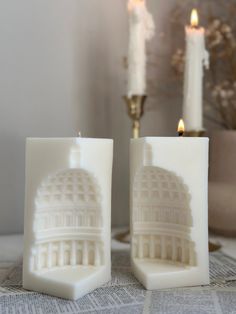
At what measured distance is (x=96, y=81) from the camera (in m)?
1.01

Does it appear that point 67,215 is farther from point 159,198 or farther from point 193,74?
point 193,74

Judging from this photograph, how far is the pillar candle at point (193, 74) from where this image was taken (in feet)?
2.95

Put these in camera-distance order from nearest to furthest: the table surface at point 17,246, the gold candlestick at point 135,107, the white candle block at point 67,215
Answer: the white candle block at point 67,215, the table surface at point 17,246, the gold candlestick at point 135,107

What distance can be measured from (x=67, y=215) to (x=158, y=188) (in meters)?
0.16

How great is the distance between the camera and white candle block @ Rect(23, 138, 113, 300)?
63cm

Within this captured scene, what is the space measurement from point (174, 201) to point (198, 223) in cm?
6

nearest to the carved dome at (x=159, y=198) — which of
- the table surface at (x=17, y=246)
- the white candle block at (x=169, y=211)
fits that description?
the white candle block at (x=169, y=211)

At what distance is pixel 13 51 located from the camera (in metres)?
0.94

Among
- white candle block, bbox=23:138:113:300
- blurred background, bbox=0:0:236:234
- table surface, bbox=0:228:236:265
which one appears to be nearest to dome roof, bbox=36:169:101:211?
white candle block, bbox=23:138:113:300

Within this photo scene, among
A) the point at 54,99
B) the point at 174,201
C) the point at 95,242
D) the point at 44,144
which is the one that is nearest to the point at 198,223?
the point at 174,201

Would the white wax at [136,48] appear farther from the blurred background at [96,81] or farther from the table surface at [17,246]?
the table surface at [17,246]

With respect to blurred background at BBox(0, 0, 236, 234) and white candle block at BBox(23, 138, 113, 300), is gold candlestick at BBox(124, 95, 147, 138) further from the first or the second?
white candle block at BBox(23, 138, 113, 300)

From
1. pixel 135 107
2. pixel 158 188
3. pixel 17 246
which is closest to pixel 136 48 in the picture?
pixel 135 107

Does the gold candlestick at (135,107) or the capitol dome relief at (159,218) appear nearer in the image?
the capitol dome relief at (159,218)
